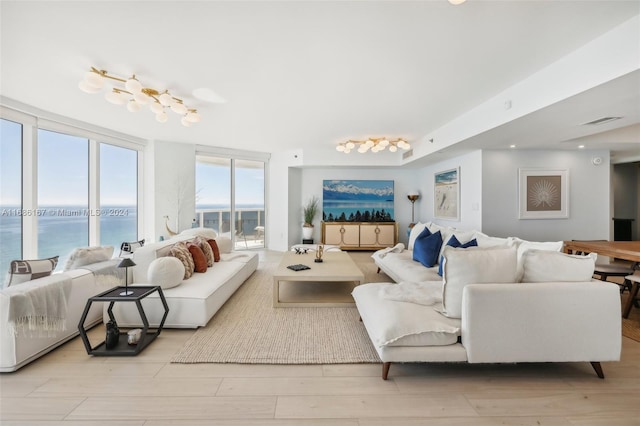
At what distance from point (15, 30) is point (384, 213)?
7.01m

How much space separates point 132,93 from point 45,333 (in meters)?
2.35

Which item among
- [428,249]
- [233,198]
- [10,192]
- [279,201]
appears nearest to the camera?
[10,192]

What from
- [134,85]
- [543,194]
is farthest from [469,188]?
[134,85]

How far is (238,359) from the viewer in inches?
88.2

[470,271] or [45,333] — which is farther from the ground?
[470,271]

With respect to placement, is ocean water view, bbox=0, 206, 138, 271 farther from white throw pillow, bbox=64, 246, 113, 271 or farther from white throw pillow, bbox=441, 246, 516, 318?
white throw pillow, bbox=441, 246, 516, 318

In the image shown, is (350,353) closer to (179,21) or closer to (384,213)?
(179,21)

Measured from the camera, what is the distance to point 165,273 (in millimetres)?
2871

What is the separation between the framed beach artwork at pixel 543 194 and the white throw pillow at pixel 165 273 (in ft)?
17.7

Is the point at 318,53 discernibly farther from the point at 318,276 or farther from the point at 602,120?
the point at 602,120

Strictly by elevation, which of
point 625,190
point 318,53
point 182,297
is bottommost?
point 182,297

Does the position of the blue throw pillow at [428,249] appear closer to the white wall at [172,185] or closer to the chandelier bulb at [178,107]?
the chandelier bulb at [178,107]

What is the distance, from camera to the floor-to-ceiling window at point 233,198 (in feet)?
21.3

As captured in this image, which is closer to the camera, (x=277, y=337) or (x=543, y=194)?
(x=277, y=337)
